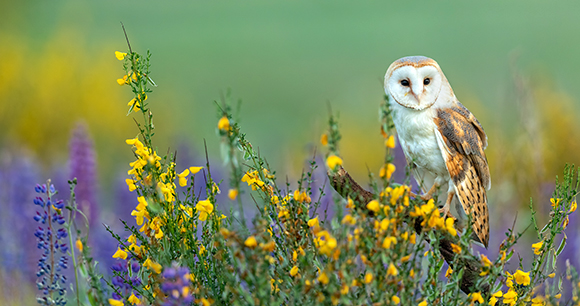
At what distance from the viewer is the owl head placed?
5.57 feet

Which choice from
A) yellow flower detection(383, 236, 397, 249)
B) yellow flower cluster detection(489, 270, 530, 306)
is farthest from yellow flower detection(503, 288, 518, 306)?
yellow flower detection(383, 236, 397, 249)

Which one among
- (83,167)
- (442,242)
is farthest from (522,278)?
(83,167)

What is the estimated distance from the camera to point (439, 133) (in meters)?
1.79

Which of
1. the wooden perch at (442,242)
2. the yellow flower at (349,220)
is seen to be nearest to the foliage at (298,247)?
the yellow flower at (349,220)

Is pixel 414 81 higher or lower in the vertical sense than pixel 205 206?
higher

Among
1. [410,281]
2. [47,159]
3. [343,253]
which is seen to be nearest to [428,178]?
[410,281]

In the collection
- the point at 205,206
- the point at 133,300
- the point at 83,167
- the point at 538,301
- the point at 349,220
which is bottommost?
the point at 538,301

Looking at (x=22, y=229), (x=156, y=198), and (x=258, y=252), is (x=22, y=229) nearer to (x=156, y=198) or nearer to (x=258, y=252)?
(x=156, y=198)

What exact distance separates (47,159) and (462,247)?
30.0 ft

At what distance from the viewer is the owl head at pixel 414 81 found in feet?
5.57

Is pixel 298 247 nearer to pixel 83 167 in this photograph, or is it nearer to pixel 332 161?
pixel 332 161

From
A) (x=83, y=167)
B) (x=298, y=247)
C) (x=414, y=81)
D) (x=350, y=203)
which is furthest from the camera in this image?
(x=83, y=167)

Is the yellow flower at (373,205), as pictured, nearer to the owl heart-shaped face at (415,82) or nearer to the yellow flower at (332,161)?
the yellow flower at (332,161)

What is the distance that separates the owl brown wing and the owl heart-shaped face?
0.33 ft
